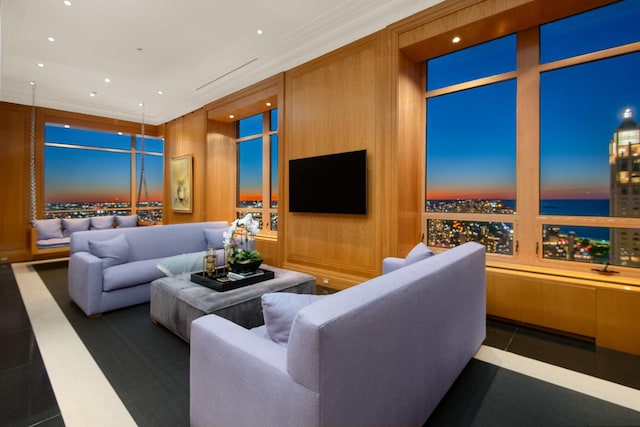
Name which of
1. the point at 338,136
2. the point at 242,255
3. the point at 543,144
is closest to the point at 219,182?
the point at 338,136

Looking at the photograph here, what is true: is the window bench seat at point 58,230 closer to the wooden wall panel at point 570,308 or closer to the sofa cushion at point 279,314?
the sofa cushion at point 279,314

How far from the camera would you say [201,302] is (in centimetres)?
246

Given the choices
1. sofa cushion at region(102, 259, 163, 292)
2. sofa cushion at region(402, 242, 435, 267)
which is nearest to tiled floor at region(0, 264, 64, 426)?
sofa cushion at region(102, 259, 163, 292)

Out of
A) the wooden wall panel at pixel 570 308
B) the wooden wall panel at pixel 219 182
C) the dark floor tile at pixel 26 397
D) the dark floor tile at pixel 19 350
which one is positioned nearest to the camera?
the dark floor tile at pixel 26 397

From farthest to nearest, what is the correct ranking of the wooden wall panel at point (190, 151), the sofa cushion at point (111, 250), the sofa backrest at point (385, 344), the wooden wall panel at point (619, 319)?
1. the wooden wall panel at point (190, 151)
2. the sofa cushion at point (111, 250)
3. the wooden wall panel at point (619, 319)
4. the sofa backrest at point (385, 344)

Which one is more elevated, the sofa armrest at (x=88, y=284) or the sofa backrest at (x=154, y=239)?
the sofa backrest at (x=154, y=239)

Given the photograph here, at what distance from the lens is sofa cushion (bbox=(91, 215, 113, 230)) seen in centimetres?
672

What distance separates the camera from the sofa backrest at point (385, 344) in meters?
0.96

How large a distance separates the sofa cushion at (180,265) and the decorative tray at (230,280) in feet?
1.40

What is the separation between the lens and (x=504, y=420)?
1.70 meters

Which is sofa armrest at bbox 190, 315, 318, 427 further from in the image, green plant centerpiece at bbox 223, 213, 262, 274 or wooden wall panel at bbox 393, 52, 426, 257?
wooden wall panel at bbox 393, 52, 426, 257

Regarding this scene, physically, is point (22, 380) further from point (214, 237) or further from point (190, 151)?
point (190, 151)

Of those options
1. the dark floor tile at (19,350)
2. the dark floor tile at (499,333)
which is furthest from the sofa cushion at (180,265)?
the dark floor tile at (499,333)

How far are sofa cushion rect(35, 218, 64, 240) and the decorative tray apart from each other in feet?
16.5
